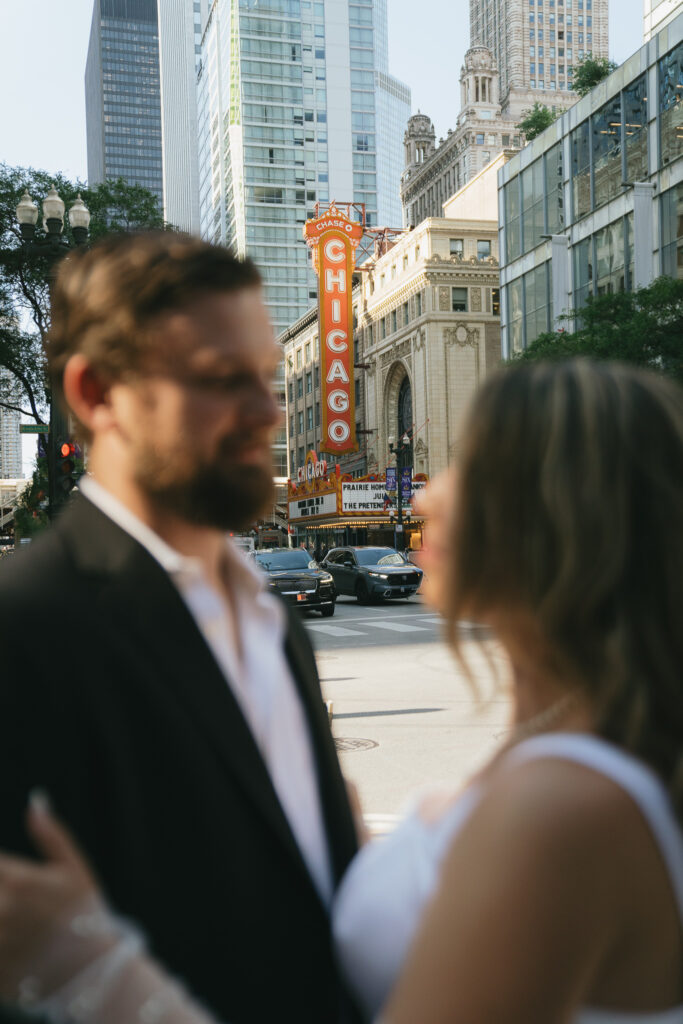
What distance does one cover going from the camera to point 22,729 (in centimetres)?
118

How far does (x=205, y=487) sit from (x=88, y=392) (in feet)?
0.84

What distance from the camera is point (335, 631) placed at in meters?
19.3

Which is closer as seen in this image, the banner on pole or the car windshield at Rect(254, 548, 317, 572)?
the car windshield at Rect(254, 548, 317, 572)

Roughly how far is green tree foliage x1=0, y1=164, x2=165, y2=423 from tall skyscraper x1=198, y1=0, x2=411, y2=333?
8396 cm

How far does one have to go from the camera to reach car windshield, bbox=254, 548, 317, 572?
23297 mm

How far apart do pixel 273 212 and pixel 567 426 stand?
398 ft

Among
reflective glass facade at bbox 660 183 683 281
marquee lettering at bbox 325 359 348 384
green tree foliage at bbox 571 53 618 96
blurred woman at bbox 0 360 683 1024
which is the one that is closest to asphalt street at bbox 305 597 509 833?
blurred woman at bbox 0 360 683 1024

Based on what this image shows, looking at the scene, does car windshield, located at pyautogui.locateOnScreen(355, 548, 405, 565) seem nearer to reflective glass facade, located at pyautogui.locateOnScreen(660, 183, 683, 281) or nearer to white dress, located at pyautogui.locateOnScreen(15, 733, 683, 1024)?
reflective glass facade, located at pyautogui.locateOnScreen(660, 183, 683, 281)

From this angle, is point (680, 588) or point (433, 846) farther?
point (433, 846)

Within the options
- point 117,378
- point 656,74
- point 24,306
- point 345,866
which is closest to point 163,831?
point 345,866

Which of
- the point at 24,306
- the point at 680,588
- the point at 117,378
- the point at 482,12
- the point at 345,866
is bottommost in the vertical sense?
the point at 345,866

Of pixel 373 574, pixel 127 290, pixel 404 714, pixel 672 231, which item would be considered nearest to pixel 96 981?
pixel 127 290

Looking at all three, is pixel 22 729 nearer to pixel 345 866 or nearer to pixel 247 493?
pixel 247 493

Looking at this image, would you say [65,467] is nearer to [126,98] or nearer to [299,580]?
[299,580]
